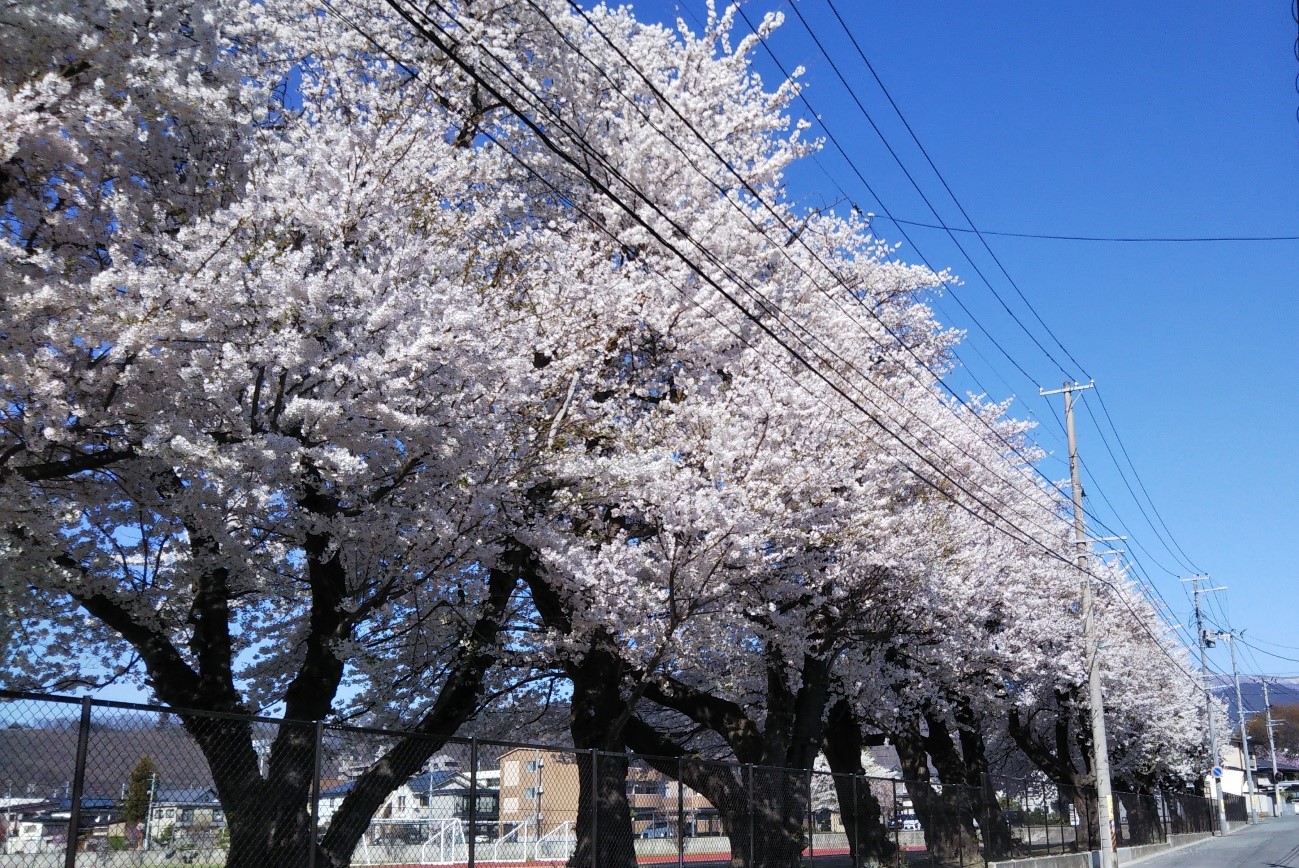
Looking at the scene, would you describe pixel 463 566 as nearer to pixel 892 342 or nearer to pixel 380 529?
pixel 380 529

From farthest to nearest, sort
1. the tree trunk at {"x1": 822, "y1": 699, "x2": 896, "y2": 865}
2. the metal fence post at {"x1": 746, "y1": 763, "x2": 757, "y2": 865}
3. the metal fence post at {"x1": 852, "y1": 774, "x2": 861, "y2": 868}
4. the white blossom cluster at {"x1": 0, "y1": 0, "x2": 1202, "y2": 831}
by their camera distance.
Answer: the tree trunk at {"x1": 822, "y1": 699, "x2": 896, "y2": 865} → the metal fence post at {"x1": 852, "y1": 774, "x2": 861, "y2": 868} → the metal fence post at {"x1": 746, "y1": 763, "x2": 757, "y2": 865} → the white blossom cluster at {"x1": 0, "y1": 0, "x2": 1202, "y2": 831}

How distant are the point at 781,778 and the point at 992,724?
26.9 meters

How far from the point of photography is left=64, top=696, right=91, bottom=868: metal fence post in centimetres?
666

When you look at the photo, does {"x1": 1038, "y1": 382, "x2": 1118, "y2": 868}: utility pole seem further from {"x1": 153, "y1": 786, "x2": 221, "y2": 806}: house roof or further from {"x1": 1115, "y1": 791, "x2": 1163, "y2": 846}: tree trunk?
{"x1": 153, "y1": 786, "x2": 221, "y2": 806}: house roof

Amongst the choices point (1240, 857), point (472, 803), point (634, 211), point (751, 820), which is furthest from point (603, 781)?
point (1240, 857)

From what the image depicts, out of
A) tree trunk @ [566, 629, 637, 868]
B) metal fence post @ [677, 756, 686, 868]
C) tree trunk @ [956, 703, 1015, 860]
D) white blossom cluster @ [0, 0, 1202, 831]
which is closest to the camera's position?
white blossom cluster @ [0, 0, 1202, 831]

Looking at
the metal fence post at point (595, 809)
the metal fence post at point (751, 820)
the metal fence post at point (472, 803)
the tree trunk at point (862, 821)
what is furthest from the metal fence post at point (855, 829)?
the metal fence post at point (472, 803)

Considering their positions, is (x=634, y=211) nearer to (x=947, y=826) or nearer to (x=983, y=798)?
(x=947, y=826)

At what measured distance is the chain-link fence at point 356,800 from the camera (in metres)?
6.82

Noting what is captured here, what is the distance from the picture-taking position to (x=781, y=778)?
16.8m

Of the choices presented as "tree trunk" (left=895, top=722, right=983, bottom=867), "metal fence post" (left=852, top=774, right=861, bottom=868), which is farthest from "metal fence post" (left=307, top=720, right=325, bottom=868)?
"tree trunk" (left=895, top=722, right=983, bottom=867)

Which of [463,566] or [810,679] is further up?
[463,566]

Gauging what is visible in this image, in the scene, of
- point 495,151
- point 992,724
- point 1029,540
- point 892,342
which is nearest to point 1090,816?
point 992,724

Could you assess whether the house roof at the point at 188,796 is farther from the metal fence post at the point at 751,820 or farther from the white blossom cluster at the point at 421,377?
the metal fence post at the point at 751,820
